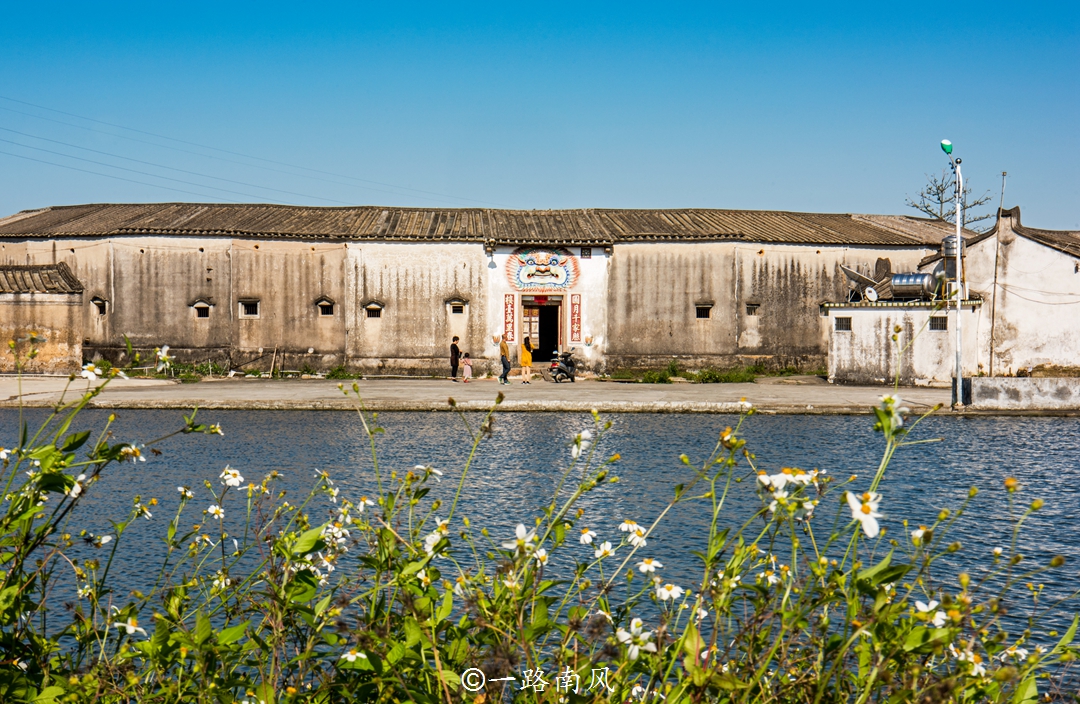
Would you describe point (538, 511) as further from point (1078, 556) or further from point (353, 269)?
point (353, 269)

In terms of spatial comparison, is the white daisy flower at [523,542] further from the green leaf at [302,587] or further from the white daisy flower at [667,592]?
the green leaf at [302,587]

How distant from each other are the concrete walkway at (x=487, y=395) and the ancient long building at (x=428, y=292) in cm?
306

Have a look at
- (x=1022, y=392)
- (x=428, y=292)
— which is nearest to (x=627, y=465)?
(x=1022, y=392)

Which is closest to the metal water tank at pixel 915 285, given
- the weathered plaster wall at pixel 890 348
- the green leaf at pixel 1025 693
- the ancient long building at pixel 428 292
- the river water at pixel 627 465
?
the weathered plaster wall at pixel 890 348

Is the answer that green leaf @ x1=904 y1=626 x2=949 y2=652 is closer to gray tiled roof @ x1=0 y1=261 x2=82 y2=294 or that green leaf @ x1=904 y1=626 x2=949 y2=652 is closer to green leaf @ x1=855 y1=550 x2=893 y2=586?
green leaf @ x1=855 y1=550 x2=893 y2=586

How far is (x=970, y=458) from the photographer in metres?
A: 12.9

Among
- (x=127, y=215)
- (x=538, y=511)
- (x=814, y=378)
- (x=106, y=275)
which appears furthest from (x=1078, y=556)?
(x=127, y=215)

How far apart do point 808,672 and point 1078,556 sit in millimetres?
5348

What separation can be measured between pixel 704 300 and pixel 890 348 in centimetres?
681

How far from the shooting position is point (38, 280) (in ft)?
Answer: 89.7

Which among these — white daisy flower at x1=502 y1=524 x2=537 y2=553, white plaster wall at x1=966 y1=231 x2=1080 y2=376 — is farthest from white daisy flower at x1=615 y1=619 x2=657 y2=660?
white plaster wall at x1=966 y1=231 x2=1080 y2=376

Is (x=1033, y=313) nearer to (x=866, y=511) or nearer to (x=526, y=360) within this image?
(x=526, y=360)

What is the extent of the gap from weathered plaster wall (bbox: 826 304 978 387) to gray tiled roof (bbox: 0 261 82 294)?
850 inches

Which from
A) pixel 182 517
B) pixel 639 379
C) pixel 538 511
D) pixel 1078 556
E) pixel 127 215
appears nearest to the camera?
pixel 1078 556
